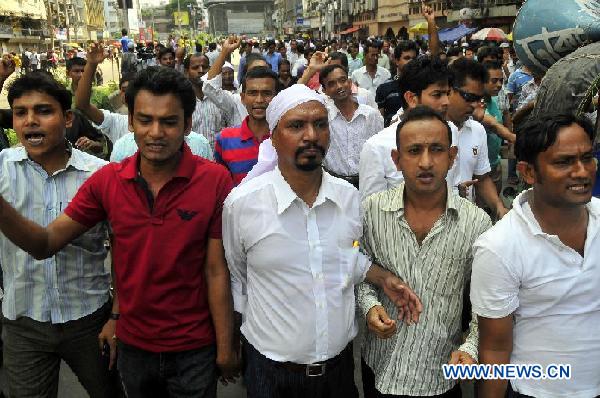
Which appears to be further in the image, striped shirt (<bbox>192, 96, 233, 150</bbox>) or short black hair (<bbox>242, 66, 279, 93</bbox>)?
striped shirt (<bbox>192, 96, 233, 150</bbox>)

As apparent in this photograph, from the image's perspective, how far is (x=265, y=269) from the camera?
212cm

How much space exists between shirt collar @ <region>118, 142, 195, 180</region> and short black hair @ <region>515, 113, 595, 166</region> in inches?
51.1

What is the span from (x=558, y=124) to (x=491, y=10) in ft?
115

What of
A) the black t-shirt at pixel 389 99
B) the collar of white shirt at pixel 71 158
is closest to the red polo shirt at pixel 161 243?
the collar of white shirt at pixel 71 158

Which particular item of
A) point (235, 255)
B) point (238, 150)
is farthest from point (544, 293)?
point (238, 150)

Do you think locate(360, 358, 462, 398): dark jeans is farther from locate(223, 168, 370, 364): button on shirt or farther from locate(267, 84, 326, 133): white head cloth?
locate(267, 84, 326, 133): white head cloth

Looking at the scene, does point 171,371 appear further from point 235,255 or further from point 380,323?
point 380,323

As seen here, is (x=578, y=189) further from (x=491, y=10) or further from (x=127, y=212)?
(x=491, y=10)

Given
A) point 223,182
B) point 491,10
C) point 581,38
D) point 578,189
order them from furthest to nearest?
point 491,10 < point 581,38 < point 223,182 < point 578,189

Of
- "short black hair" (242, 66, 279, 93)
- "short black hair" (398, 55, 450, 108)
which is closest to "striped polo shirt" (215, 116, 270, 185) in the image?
"short black hair" (242, 66, 279, 93)

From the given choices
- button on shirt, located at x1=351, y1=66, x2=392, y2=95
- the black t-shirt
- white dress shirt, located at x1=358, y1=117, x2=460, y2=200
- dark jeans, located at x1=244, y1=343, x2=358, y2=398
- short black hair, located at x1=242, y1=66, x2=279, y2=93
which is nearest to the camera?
dark jeans, located at x1=244, y1=343, x2=358, y2=398

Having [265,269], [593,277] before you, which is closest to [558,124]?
[593,277]

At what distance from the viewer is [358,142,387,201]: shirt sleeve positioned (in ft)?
10.3

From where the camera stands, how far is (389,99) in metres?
6.38
